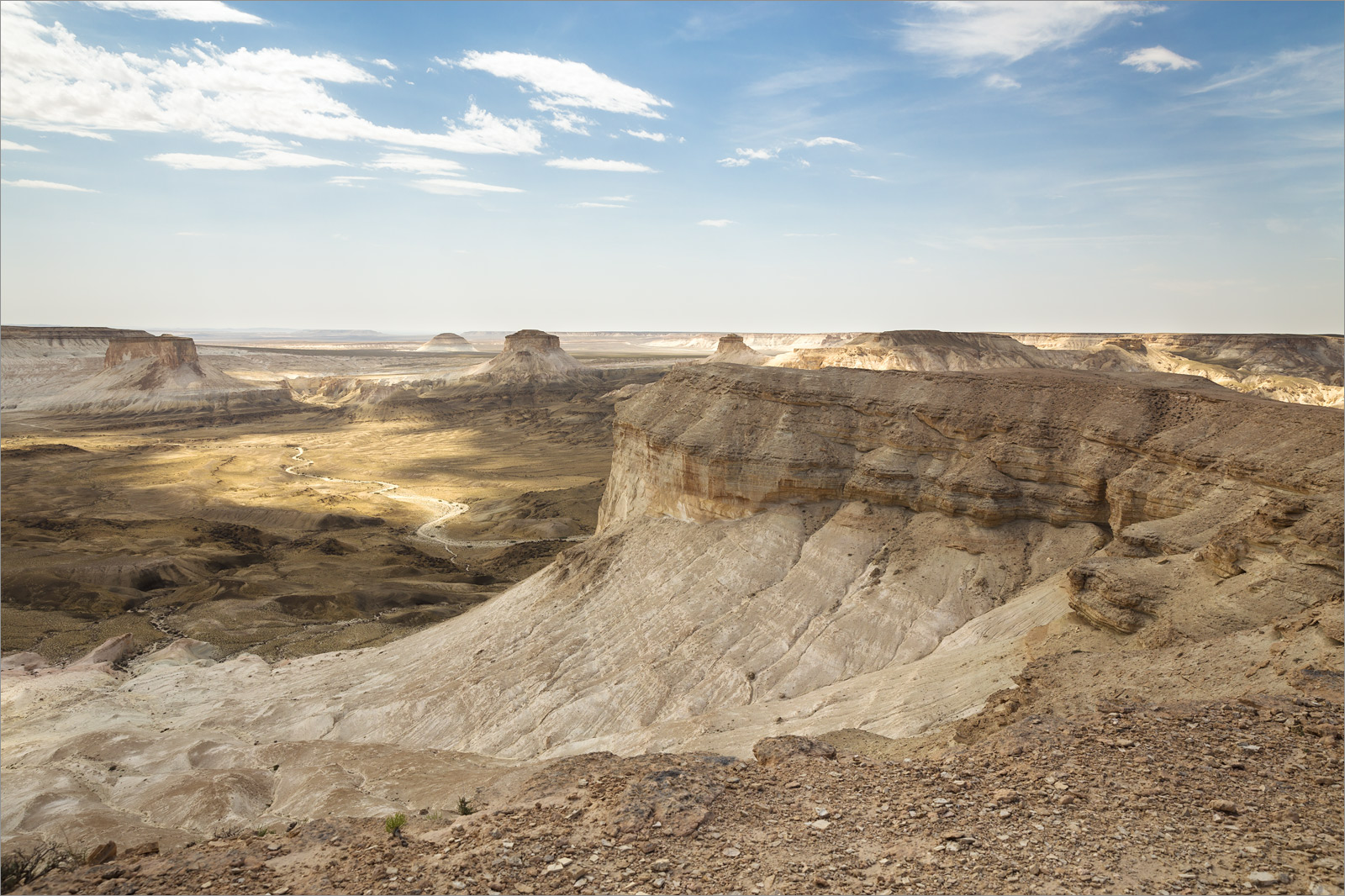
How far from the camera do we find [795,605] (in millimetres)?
16906

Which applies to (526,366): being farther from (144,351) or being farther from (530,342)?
(144,351)

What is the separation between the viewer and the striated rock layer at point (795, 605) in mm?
11602

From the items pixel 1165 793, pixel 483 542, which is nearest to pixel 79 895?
pixel 1165 793

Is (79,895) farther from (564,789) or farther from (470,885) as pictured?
(564,789)

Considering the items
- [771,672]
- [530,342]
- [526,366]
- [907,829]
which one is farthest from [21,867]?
[530,342]

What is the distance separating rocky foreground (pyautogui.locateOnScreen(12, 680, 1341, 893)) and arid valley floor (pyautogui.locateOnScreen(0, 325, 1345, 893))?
0.04m

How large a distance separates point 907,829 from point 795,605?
1057 centimetres

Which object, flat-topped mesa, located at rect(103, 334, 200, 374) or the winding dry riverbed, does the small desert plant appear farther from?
flat-topped mesa, located at rect(103, 334, 200, 374)

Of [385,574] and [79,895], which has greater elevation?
[79,895]

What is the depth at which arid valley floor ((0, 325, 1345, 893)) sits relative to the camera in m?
6.32

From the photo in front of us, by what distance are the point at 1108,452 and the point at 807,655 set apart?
26.3 feet

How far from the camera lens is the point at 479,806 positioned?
28.9 feet

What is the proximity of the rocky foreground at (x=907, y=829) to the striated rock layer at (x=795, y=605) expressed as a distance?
196 cm

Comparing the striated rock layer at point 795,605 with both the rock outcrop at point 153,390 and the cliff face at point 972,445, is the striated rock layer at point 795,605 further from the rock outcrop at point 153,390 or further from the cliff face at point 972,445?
the rock outcrop at point 153,390
